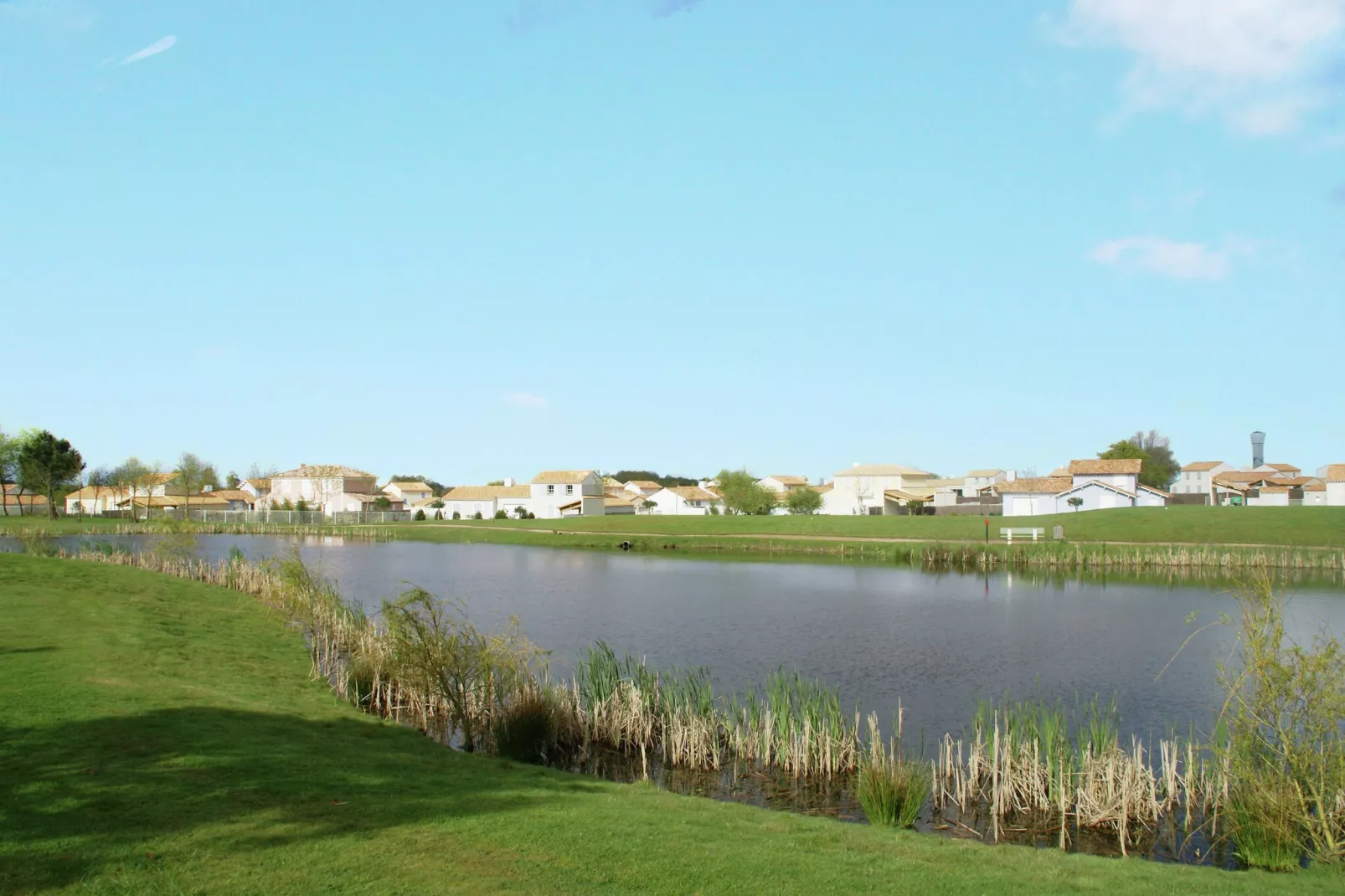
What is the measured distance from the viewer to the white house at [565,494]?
337ft

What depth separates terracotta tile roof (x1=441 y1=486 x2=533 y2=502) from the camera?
109 metres

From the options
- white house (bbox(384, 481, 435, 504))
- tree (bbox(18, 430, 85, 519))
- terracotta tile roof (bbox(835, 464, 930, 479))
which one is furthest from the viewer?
white house (bbox(384, 481, 435, 504))

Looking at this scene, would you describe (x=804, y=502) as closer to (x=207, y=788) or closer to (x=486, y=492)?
(x=486, y=492)

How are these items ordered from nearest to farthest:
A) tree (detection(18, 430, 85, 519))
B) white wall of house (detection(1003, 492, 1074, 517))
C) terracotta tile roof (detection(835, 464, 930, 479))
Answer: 1. white wall of house (detection(1003, 492, 1074, 517))
2. tree (detection(18, 430, 85, 519))
3. terracotta tile roof (detection(835, 464, 930, 479))

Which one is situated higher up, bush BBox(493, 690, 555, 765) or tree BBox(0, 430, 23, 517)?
tree BBox(0, 430, 23, 517)

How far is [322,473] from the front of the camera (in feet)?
349

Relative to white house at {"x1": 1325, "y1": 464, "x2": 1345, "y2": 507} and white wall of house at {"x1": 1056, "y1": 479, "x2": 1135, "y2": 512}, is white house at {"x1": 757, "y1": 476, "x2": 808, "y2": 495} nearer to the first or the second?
white wall of house at {"x1": 1056, "y1": 479, "x2": 1135, "y2": 512}

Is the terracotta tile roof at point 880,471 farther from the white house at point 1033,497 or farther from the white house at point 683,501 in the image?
the white house at point 1033,497

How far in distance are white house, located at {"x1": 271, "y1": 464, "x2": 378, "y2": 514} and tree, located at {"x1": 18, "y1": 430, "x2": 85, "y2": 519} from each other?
18.5 m

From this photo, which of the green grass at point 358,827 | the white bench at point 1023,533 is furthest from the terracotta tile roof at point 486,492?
the green grass at point 358,827

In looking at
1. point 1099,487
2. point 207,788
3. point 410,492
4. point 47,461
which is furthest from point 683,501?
point 207,788

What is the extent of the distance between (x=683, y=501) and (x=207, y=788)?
363 ft

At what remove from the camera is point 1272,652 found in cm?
932

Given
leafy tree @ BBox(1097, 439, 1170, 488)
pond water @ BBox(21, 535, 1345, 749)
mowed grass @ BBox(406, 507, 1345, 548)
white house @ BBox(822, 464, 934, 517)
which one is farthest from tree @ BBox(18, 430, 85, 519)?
leafy tree @ BBox(1097, 439, 1170, 488)
